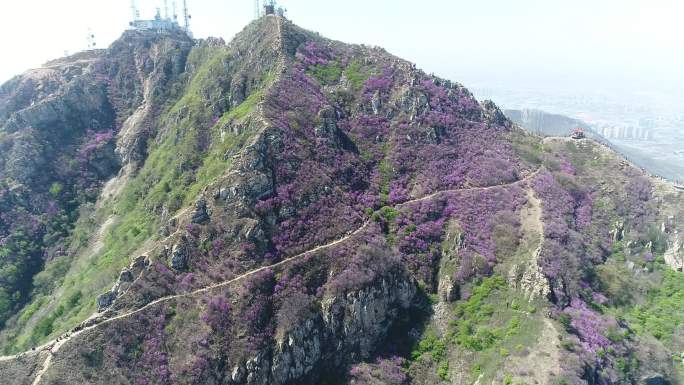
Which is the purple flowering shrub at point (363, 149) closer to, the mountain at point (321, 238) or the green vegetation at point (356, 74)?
the mountain at point (321, 238)

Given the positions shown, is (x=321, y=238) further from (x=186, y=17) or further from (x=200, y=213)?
(x=186, y=17)

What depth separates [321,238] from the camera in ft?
251

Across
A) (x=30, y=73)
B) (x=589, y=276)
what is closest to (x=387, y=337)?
(x=589, y=276)

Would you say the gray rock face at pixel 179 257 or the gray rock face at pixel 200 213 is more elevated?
the gray rock face at pixel 200 213

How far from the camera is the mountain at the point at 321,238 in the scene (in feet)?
207

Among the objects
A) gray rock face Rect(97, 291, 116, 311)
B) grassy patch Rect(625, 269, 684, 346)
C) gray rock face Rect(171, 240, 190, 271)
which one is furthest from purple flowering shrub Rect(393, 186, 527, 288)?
gray rock face Rect(97, 291, 116, 311)

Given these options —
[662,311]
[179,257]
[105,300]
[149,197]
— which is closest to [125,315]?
[105,300]

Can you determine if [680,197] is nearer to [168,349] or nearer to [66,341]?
[168,349]

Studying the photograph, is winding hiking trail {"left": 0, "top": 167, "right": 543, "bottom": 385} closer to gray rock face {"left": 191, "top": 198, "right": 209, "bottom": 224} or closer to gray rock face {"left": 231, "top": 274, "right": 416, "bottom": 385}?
gray rock face {"left": 231, "top": 274, "right": 416, "bottom": 385}

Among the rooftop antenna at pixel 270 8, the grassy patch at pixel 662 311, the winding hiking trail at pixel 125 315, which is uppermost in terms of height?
the rooftop antenna at pixel 270 8

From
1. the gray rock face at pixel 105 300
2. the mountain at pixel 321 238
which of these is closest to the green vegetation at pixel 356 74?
the mountain at pixel 321 238

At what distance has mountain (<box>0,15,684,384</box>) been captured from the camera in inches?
2486

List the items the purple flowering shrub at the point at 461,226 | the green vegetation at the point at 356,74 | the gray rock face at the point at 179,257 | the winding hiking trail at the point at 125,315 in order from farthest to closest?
the green vegetation at the point at 356,74, the purple flowering shrub at the point at 461,226, the gray rock face at the point at 179,257, the winding hiking trail at the point at 125,315

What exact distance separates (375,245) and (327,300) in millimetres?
13877
